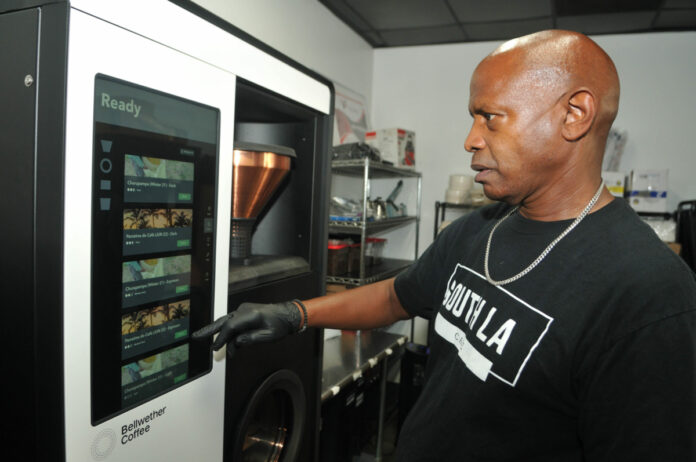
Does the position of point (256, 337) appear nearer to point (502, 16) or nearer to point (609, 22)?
point (502, 16)

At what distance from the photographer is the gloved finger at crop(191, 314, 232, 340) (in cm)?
104

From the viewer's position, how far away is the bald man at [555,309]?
73 cm

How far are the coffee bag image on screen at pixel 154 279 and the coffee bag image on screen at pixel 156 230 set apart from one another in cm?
3

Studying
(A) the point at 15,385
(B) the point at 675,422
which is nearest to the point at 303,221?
(A) the point at 15,385

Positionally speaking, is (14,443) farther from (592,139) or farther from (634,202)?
(634,202)

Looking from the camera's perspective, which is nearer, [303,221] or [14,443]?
[14,443]

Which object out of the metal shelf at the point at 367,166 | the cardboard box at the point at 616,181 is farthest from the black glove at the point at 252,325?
the cardboard box at the point at 616,181

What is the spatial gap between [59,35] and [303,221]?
907 millimetres

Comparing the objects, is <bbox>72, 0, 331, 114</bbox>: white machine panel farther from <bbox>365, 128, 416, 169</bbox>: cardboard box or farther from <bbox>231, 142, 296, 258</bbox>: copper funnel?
<bbox>365, 128, 416, 169</bbox>: cardboard box

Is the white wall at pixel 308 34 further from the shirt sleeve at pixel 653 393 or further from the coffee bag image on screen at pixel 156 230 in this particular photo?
the shirt sleeve at pixel 653 393

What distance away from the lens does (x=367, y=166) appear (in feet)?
9.72

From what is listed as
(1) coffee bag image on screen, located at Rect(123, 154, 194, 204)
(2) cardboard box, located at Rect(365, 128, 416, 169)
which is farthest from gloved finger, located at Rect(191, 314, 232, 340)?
(2) cardboard box, located at Rect(365, 128, 416, 169)

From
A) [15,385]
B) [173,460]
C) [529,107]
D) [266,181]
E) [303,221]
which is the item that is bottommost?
[173,460]

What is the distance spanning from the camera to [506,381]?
2.94 ft
